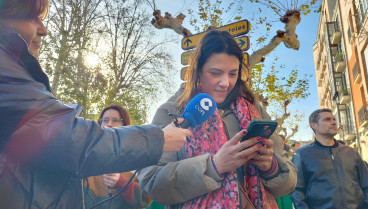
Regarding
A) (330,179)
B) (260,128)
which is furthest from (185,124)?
(330,179)

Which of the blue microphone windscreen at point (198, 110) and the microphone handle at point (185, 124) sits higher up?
the blue microphone windscreen at point (198, 110)

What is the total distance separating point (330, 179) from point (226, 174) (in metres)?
3.30

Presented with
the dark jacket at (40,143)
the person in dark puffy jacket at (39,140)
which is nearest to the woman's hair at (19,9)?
the person in dark puffy jacket at (39,140)

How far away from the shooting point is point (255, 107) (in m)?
2.37

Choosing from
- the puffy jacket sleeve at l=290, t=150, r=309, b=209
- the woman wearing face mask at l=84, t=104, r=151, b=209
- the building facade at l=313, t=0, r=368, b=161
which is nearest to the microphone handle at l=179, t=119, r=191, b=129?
the woman wearing face mask at l=84, t=104, r=151, b=209

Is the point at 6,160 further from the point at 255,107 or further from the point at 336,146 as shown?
the point at 336,146

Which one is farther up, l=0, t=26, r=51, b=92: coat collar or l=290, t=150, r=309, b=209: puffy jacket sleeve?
l=0, t=26, r=51, b=92: coat collar

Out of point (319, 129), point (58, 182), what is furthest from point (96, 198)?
point (319, 129)

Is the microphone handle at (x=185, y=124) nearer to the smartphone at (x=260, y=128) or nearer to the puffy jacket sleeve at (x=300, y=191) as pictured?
the smartphone at (x=260, y=128)

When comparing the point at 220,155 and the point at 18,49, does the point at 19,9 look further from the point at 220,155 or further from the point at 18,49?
the point at 220,155

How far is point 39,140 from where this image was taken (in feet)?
3.80

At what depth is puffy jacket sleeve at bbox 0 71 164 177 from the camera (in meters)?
1.14

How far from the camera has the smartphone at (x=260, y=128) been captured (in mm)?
1731

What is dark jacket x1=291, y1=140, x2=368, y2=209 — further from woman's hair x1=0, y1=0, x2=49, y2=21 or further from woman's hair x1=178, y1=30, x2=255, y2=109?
woman's hair x1=0, y1=0, x2=49, y2=21
